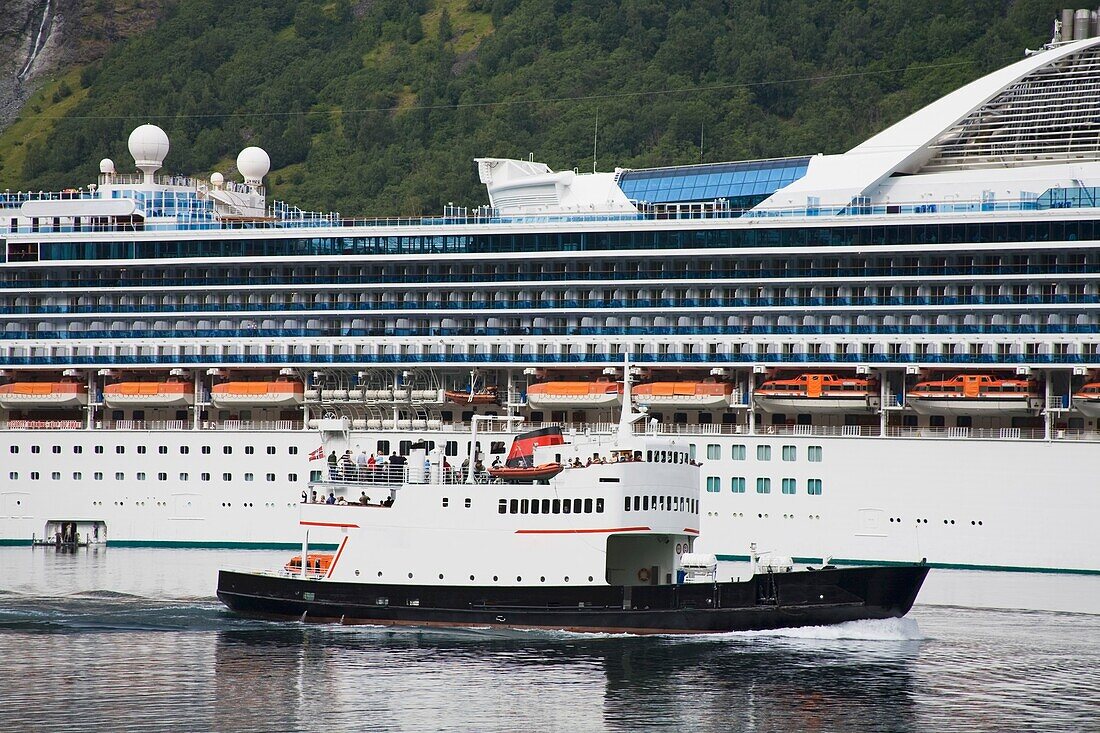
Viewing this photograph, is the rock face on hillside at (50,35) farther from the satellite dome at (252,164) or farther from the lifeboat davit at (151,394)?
the lifeboat davit at (151,394)

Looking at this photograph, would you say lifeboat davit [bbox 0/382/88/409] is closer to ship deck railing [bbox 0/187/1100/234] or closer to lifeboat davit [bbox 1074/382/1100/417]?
ship deck railing [bbox 0/187/1100/234]

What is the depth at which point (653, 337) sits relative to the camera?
70.0 meters

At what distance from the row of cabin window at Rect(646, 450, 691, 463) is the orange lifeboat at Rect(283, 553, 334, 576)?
9503 millimetres

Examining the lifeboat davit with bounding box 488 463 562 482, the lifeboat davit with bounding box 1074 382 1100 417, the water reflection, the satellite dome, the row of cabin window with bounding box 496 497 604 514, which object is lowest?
the water reflection

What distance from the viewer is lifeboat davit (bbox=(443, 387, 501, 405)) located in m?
71.2

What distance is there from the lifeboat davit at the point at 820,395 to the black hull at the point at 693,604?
1808cm

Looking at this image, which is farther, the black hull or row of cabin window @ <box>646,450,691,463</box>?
row of cabin window @ <box>646,450,691,463</box>

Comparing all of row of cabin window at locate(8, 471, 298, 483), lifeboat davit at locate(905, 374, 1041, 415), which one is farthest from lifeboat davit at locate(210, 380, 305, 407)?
lifeboat davit at locate(905, 374, 1041, 415)

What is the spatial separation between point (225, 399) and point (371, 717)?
3754 cm

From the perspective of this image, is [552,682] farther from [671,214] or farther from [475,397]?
[671,214]

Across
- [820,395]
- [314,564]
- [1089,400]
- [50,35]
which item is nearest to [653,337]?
[820,395]

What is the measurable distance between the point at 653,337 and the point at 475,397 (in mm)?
7213

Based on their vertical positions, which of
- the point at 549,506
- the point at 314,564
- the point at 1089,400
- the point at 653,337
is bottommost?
the point at 314,564

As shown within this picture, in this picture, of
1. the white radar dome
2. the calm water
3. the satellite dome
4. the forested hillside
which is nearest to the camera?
the calm water
